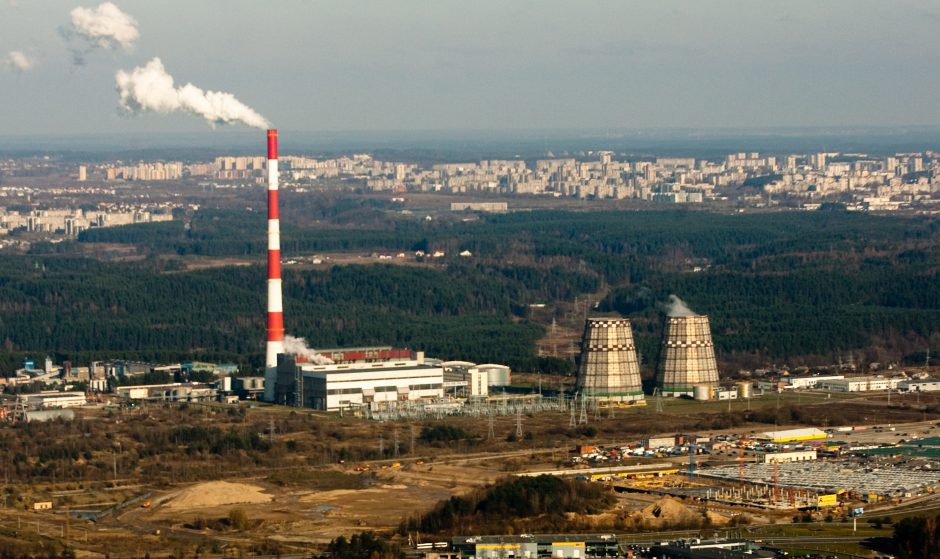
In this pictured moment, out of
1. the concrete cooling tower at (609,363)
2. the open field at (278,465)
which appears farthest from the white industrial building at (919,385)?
the concrete cooling tower at (609,363)

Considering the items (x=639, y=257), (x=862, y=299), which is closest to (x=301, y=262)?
(x=639, y=257)

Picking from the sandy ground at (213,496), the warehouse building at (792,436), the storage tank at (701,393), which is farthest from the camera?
the storage tank at (701,393)

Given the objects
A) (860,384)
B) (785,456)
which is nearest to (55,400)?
(785,456)

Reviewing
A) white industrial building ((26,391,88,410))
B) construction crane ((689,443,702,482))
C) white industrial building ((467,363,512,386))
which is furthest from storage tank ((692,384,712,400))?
white industrial building ((26,391,88,410))

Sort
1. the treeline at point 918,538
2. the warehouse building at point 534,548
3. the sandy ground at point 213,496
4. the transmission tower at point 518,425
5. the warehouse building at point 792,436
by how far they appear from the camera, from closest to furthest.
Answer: the treeline at point 918,538 < the warehouse building at point 534,548 < the sandy ground at point 213,496 < the warehouse building at point 792,436 < the transmission tower at point 518,425

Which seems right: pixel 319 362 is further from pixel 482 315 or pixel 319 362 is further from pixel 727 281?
pixel 727 281

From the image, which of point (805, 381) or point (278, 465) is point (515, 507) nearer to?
point (278, 465)

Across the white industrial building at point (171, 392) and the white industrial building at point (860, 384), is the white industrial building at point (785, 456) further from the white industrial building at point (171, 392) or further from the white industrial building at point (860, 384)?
the white industrial building at point (171, 392)
